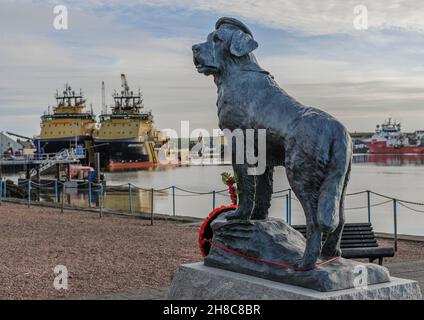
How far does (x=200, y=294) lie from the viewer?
5.27 m

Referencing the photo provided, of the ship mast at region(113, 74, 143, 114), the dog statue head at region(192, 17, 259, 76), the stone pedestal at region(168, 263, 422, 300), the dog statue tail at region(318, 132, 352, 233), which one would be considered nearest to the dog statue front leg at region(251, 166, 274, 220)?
the stone pedestal at region(168, 263, 422, 300)

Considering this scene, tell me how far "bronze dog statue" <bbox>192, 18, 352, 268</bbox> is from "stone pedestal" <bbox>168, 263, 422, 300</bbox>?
0.96 feet

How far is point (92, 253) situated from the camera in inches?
430

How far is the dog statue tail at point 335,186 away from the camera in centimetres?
442

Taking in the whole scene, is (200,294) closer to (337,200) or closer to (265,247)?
(265,247)

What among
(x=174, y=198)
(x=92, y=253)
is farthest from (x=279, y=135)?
(x=174, y=198)

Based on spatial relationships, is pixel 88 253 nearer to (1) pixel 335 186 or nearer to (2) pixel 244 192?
(2) pixel 244 192

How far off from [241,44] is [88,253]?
22.2 feet

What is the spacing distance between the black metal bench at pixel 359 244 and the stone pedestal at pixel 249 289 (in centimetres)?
245

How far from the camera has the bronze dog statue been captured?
180 inches

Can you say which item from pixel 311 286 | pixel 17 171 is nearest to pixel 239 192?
pixel 311 286

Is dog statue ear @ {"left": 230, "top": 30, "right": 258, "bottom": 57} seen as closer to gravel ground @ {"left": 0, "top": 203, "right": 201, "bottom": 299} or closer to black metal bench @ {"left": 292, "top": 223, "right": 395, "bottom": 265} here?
black metal bench @ {"left": 292, "top": 223, "right": 395, "bottom": 265}

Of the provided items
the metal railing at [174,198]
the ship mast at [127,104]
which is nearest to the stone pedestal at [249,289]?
the metal railing at [174,198]

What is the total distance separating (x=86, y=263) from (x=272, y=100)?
598 centimetres
